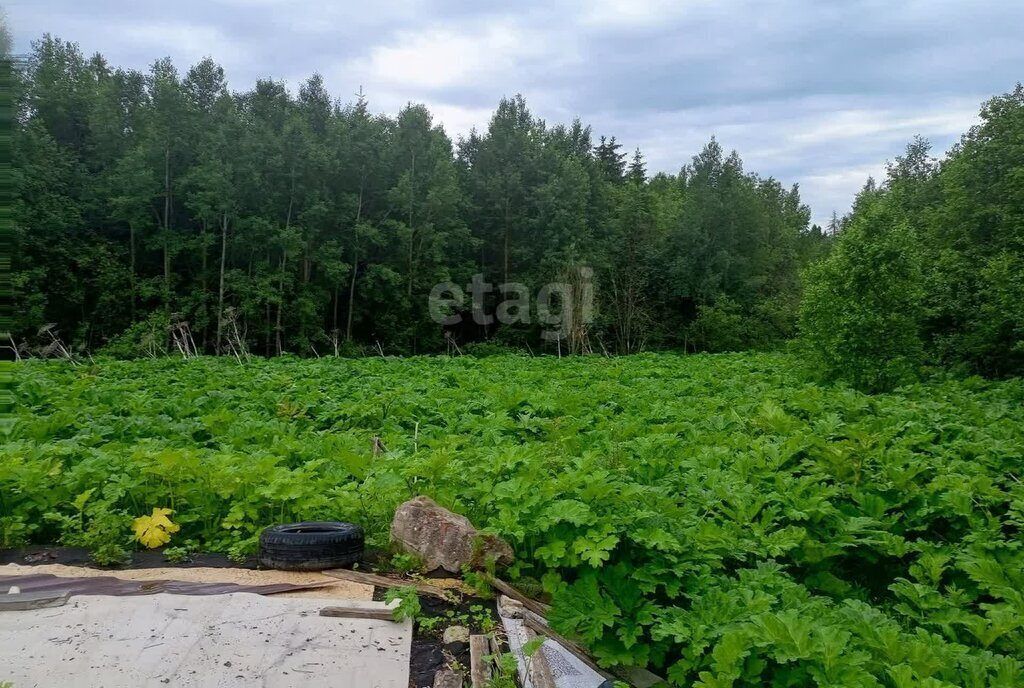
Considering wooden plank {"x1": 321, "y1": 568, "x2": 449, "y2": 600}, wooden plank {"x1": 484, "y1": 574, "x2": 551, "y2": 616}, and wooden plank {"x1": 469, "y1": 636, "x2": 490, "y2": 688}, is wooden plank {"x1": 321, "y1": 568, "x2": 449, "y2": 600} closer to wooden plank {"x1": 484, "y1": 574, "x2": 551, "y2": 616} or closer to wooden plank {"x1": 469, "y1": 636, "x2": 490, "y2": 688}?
wooden plank {"x1": 484, "y1": 574, "x2": 551, "y2": 616}

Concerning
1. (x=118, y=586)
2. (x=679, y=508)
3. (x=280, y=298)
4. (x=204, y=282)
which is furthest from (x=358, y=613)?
(x=204, y=282)

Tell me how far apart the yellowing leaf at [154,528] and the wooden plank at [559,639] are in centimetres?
261

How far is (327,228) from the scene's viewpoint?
29578 millimetres

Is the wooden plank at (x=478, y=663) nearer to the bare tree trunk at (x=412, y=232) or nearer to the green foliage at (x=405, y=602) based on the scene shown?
the green foliage at (x=405, y=602)

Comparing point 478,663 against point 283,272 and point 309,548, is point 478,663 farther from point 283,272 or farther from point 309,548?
point 283,272

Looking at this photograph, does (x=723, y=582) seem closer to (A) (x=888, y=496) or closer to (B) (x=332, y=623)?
(B) (x=332, y=623)

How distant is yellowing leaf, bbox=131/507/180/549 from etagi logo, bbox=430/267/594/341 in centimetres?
2569

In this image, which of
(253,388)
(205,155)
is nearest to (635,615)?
(253,388)

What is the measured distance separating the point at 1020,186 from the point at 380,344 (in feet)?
73.9

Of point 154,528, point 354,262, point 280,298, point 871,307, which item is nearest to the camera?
point 154,528

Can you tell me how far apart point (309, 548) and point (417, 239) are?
27.4 metres

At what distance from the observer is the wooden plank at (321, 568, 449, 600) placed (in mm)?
4229

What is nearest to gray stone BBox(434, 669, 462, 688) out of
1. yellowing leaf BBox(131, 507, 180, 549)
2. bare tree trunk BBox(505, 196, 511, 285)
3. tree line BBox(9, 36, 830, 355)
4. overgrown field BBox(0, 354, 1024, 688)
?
overgrown field BBox(0, 354, 1024, 688)

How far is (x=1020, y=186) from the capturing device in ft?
56.1
